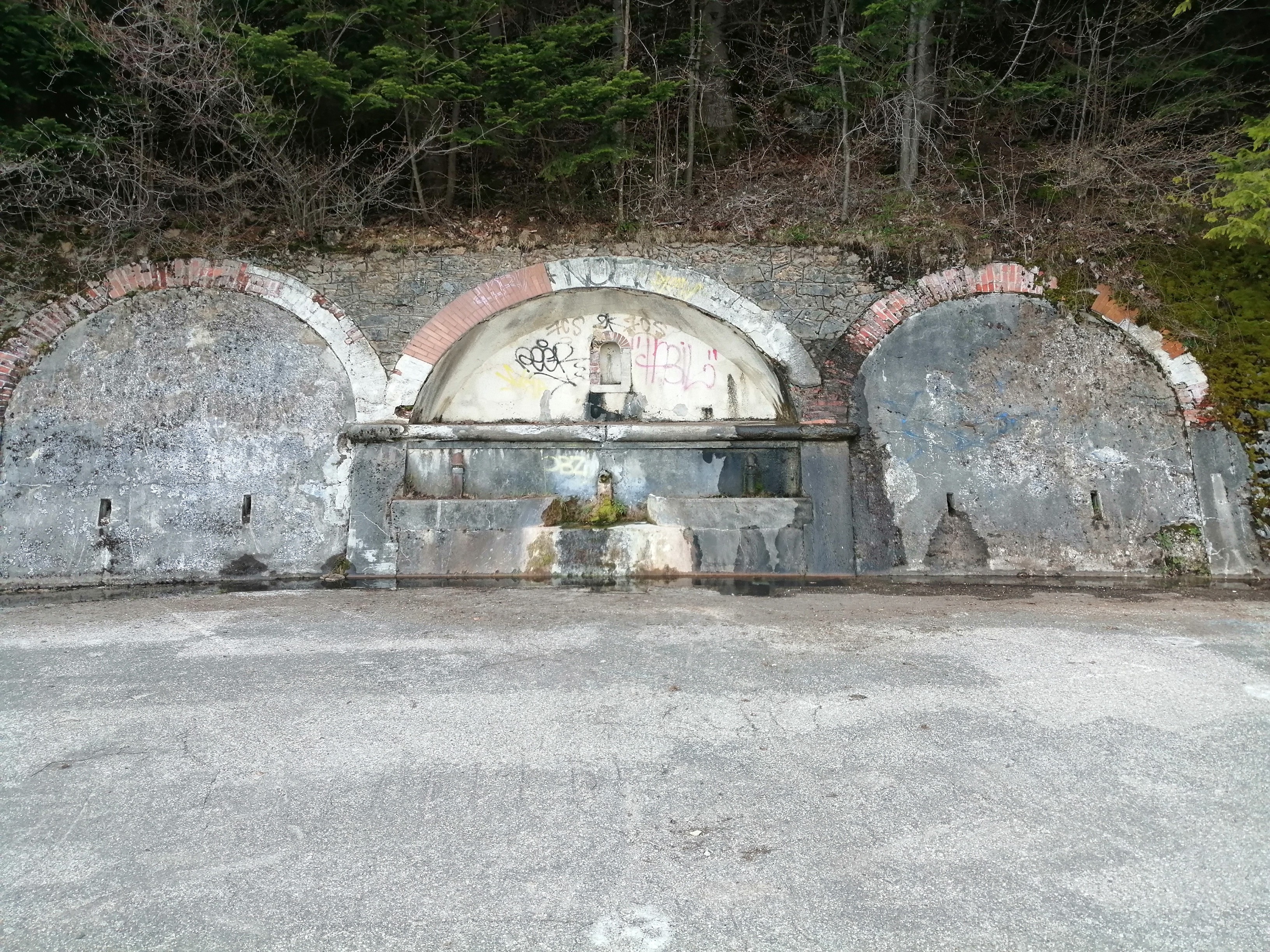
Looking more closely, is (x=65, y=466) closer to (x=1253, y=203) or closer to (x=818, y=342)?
(x=818, y=342)

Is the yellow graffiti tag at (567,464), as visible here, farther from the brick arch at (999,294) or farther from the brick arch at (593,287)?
the brick arch at (999,294)

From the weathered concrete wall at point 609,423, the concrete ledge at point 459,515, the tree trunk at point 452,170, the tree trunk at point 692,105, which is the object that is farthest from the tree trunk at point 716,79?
the concrete ledge at point 459,515

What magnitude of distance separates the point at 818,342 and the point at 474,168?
13.8 feet

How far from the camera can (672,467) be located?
27.7 ft

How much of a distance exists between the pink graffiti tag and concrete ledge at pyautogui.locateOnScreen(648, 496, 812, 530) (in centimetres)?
149

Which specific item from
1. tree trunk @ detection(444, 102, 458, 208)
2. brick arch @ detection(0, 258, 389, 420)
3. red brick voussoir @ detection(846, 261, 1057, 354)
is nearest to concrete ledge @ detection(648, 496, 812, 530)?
red brick voussoir @ detection(846, 261, 1057, 354)

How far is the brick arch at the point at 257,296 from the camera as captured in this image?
322 inches

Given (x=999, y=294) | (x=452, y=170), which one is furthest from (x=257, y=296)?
(x=999, y=294)

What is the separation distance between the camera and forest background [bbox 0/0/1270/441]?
26.1ft

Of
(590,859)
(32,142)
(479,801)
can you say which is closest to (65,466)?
(32,142)

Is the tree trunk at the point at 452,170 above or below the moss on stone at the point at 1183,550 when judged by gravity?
above

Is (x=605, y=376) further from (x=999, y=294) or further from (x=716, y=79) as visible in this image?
(x=716, y=79)

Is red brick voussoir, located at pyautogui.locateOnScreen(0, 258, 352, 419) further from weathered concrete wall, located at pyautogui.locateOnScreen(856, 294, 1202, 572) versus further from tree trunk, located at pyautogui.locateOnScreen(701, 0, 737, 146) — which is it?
weathered concrete wall, located at pyautogui.locateOnScreen(856, 294, 1202, 572)

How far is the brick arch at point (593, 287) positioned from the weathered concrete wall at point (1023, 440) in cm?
93
